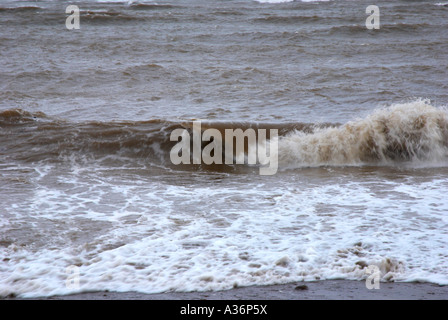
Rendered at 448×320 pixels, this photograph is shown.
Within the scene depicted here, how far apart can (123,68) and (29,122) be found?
397 cm

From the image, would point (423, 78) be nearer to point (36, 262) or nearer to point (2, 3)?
point (36, 262)

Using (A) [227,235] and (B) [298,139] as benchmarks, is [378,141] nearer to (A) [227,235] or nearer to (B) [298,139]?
(B) [298,139]

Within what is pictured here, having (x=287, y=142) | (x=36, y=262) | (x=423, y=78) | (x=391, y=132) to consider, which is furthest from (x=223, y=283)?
(x=423, y=78)

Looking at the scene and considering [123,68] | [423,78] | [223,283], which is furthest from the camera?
[123,68]

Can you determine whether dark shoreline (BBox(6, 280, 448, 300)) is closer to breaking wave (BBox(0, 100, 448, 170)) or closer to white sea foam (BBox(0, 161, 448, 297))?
white sea foam (BBox(0, 161, 448, 297))

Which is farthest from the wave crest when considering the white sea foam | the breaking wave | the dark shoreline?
the dark shoreline

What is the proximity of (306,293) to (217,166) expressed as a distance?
350 cm

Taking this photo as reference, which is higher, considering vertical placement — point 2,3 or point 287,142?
point 2,3

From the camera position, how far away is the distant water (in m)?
3.51

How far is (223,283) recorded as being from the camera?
322 cm

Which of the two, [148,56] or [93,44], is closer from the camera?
[148,56]

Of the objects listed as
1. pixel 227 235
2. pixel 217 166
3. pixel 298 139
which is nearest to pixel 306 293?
pixel 227 235

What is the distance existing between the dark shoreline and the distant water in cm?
7

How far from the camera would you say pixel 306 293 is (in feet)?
10.2
